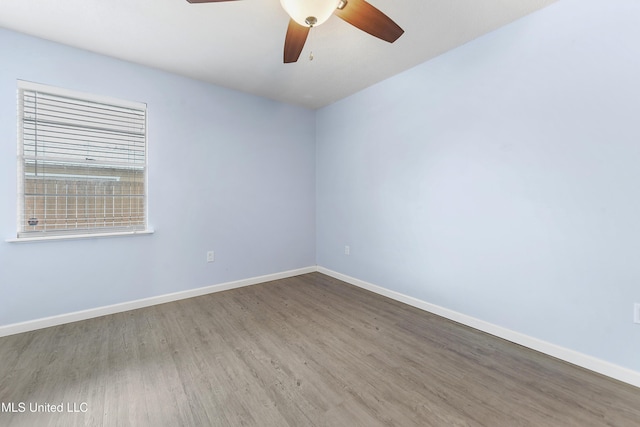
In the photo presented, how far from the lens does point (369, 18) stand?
1604 millimetres

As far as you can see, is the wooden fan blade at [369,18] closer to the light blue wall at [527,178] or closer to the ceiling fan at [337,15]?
the ceiling fan at [337,15]

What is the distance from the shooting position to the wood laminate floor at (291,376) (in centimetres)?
140

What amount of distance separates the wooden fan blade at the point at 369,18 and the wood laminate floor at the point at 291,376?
2.22 m

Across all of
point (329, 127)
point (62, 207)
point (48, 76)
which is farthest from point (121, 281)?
point (329, 127)

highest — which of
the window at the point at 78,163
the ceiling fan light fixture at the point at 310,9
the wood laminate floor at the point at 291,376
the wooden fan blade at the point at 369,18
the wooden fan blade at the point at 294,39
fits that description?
the wooden fan blade at the point at 294,39

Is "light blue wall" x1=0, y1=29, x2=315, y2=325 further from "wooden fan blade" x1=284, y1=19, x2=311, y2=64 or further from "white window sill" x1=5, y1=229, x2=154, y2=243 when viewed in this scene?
"wooden fan blade" x1=284, y1=19, x2=311, y2=64

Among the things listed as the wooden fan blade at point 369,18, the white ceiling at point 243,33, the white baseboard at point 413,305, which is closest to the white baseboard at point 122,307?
the white baseboard at point 413,305

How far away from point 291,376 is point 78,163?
2711mm

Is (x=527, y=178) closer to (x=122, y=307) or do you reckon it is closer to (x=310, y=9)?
(x=310, y=9)

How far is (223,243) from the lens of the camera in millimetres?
3273

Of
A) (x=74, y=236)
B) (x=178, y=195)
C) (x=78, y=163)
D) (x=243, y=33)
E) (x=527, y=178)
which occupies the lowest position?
(x=74, y=236)

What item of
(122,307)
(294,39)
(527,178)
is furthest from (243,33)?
(122,307)

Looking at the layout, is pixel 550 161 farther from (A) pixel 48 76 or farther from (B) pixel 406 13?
(A) pixel 48 76

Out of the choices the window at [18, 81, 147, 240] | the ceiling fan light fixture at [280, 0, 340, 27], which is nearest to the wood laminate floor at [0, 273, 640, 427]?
the window at [18, 81, 147, 240]
